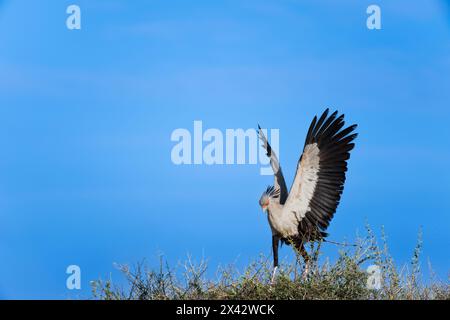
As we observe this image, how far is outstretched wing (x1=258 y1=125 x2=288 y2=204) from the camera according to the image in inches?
305

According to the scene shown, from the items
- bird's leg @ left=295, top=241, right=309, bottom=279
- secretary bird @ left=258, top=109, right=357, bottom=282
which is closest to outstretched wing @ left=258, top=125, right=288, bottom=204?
secretary bird @ left=258, top=109, right=357, bottom=282

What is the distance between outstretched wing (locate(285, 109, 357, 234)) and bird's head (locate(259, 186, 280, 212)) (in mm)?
149

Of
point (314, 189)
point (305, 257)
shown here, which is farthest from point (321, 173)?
point (305, 257)

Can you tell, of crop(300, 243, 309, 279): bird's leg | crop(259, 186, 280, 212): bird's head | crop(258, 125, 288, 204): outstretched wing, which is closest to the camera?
crop(300, 243, 309, 279): bird's leg

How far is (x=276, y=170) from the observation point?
25.6 ft

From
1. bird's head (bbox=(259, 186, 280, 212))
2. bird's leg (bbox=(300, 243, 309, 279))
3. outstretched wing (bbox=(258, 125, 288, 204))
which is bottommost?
bird's leg (bbox=(300, 243, 309, 279))

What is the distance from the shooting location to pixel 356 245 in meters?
6.61

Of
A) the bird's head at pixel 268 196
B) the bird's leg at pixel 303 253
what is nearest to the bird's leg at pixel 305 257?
the bird's leg at pixel 303 253

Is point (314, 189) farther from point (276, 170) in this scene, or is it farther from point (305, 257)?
point (305, 257)

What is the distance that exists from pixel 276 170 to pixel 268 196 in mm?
413

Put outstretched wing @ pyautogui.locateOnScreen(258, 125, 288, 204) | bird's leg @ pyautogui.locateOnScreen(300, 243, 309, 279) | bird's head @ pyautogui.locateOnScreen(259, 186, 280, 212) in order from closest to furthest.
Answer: bird's leg @ pyautogui.locateOnScreen(300, 243, 309, 279)
bird's head @ pyautogui.locateOnScreen(259, 186, 280, 212)
outstretched wing @ pyautogui.locateOnScreen(258, 125, 288, 204)

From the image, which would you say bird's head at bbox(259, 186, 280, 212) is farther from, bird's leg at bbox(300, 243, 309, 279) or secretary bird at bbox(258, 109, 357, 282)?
bird's leg at bbox(300, 243, 309, 279)
